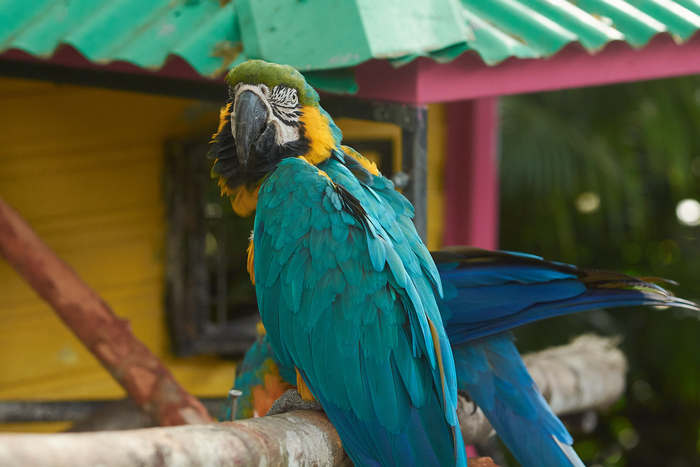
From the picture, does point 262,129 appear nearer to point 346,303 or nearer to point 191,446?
point 346,303

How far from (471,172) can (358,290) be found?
5.66 ft

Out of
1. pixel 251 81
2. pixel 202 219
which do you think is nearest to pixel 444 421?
pixel 251 81

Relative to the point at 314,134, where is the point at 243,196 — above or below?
below

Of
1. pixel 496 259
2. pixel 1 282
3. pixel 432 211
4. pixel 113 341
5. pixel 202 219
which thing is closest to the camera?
pixel 496 259

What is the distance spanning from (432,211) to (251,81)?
1.67 metres

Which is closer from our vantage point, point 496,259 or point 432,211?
point 496,259

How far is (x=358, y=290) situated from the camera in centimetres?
105

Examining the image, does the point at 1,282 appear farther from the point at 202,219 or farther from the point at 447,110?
the point at 447,110

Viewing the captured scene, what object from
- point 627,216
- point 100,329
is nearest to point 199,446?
point 100,329

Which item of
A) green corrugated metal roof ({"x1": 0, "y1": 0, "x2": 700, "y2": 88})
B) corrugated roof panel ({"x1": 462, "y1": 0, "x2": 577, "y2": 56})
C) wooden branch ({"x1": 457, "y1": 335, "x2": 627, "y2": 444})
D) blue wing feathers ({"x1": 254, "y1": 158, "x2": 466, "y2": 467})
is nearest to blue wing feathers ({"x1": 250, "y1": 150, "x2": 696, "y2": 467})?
blue wing feathers ({"x1": 254, "y1": 158, "x2": 466, "y2": 467})

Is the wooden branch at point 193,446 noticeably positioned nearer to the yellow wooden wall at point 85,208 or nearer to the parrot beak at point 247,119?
A: the parrot beak at point 247,119

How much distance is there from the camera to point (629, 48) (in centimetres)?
158

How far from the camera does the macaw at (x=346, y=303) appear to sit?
1.04m

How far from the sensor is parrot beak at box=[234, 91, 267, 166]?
3.68 ft
